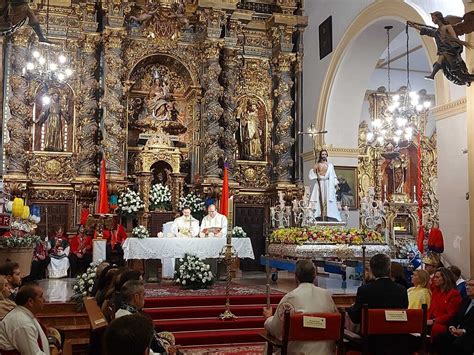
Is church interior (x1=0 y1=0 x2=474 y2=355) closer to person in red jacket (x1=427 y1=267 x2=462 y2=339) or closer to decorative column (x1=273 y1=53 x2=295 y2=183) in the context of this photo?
decorative column (x1=273 y1=53 x2=295 y2=183)

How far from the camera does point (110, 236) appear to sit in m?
13.8

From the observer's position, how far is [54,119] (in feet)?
54.0

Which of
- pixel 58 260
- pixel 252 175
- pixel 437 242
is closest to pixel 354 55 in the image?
pixel 252 175

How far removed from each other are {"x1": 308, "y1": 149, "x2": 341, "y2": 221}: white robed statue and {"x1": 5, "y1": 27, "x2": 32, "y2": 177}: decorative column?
776 centimetres

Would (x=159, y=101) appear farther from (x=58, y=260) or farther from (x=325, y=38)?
(x=58, y=260)

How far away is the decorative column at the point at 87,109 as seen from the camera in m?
16.1

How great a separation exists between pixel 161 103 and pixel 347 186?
6.09 meters

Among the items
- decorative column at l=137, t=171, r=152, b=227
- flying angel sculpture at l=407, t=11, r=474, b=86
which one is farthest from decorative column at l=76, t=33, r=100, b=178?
flying angel sculpture at l=407, t=11, r=474, b=86

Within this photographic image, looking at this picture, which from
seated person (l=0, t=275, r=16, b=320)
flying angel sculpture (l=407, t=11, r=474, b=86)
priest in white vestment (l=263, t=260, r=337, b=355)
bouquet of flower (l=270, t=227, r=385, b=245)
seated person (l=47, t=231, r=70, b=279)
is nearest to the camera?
priest in white vestment (l=263, t=260, r=337, b=355)

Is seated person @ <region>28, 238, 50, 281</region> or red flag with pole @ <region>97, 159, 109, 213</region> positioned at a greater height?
red flag with pole @ <region>97, 159, 109, 213</region>

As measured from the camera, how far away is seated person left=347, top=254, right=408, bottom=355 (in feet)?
16.0

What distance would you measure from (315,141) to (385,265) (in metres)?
12.3

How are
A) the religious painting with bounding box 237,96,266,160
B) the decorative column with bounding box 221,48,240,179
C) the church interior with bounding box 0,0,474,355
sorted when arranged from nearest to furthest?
the church interior with bounding box 0,0,474,355 < the decorative column with bounding box 221,48,240,179 < the religious painting with bounding box 237,96,266,160

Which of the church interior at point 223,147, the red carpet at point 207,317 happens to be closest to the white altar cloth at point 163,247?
the church interior at point 223,147
